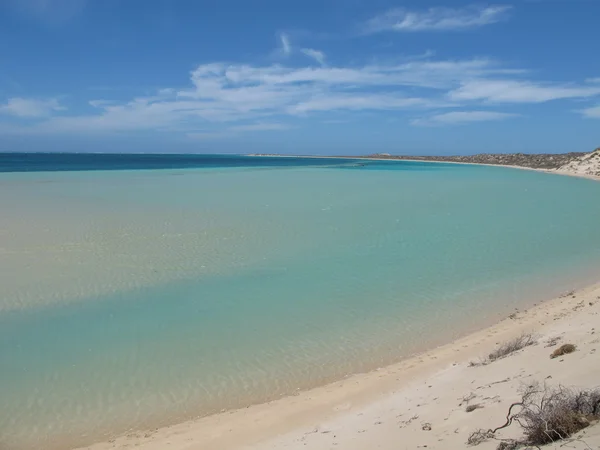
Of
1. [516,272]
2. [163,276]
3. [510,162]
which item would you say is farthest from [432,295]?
[510,162]

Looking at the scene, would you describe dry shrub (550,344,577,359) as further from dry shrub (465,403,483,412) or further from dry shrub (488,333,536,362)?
dry shrub (465,403,483,412)

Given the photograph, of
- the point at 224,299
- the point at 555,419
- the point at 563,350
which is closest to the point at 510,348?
the point at 563,350

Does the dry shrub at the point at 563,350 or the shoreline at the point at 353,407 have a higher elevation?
the dry shrub at the point at 563,350

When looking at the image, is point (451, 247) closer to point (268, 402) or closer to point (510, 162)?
point (268, 402)

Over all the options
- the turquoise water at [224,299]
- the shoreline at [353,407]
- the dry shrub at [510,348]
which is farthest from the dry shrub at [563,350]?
the turquoise water at [224,299]

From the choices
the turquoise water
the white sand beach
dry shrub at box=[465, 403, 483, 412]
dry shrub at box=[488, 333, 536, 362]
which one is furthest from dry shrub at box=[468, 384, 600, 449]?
the turquoise water

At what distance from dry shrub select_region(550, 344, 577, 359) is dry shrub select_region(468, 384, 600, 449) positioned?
1537 mm

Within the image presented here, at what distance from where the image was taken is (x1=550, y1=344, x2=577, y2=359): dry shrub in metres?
5.08

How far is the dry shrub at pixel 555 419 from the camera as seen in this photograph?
3.05 metres

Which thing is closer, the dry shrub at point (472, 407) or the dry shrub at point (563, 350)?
the dry shrub at point (472, 407)

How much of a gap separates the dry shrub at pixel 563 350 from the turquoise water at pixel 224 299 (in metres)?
2.05

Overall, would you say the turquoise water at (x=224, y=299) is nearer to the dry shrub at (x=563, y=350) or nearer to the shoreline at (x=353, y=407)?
the shoreline at (x=353, y=407)

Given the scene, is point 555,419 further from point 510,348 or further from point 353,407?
point 510,348

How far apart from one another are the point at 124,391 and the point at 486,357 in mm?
4480
